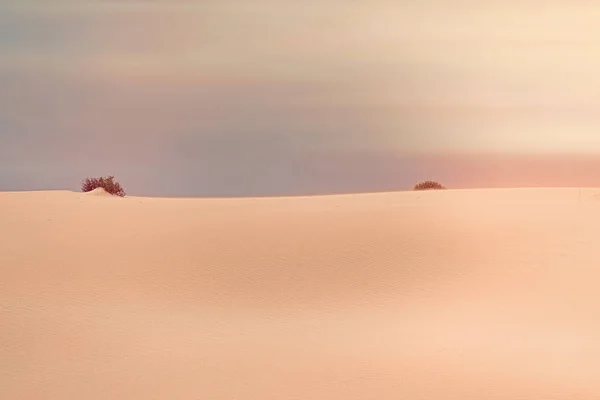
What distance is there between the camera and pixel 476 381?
884cm

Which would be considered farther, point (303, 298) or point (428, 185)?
point (428, 185)

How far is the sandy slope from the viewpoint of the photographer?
902 cm

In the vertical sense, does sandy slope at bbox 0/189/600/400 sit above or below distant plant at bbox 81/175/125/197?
below

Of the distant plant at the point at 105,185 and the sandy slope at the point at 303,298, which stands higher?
the distant plant at the point at 105,185

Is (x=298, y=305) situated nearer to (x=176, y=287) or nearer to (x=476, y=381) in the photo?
(x=176, y=287)

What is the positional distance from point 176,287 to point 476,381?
642 centimetres

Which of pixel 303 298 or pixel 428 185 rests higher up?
pixel 428 185

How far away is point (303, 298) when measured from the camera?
1302 cm

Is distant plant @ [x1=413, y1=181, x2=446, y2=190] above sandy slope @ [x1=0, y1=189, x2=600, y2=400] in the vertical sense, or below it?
above

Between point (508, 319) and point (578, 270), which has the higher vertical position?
point (578, 270)

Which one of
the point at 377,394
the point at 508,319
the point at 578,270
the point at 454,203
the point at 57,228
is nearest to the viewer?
the point at 377,394

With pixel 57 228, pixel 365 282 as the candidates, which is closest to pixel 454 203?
pixel 365 282

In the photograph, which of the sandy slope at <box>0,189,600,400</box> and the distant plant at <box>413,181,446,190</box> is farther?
the distant plant at <box>413,181,446,190</box>

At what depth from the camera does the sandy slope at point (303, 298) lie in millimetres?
9016
